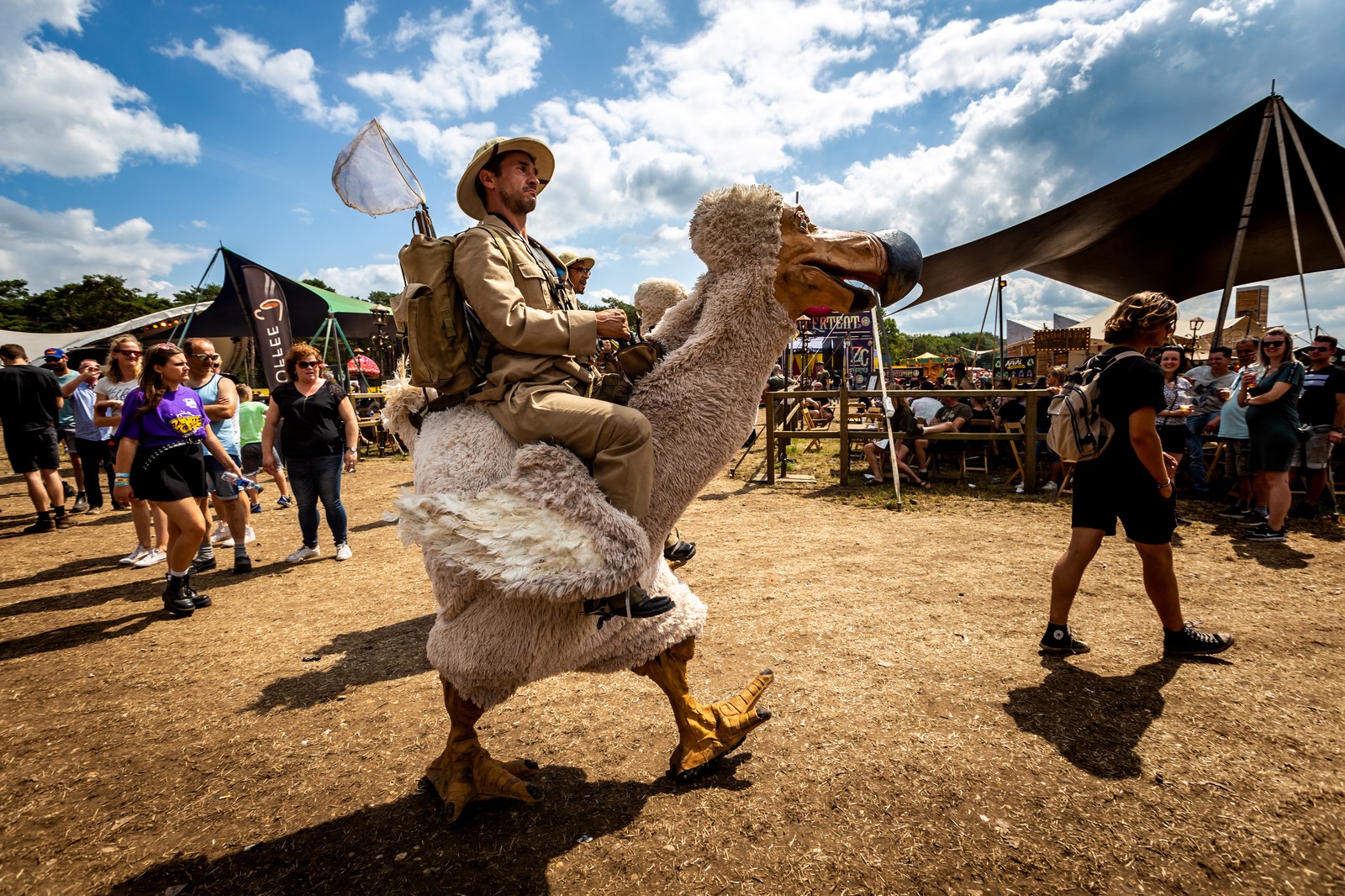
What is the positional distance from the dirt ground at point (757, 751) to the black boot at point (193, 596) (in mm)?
251

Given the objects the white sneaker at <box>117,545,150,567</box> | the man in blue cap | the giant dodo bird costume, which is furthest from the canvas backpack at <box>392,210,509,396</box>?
the man in blue cap

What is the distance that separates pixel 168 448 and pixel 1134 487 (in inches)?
256

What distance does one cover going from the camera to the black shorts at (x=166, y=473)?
13.8ft

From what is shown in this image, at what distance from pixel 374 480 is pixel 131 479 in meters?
6.78

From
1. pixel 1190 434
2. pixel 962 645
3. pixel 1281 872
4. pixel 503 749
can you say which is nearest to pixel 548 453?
pixel 503 749

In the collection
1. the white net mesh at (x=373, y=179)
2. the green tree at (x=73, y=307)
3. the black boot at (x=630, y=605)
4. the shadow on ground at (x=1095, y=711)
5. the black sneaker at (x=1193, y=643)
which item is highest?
the green tree at (x=73, y=307)

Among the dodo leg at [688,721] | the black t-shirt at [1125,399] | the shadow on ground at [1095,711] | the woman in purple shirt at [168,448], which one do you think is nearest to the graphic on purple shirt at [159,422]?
the woman in purple shirt at [168,448]

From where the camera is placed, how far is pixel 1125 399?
2.95 meters

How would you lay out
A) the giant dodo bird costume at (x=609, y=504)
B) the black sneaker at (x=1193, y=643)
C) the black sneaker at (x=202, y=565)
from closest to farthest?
the giant dodo bird costume at (x=609, y=504) → the black sneaker at (x=1193, y=643) → the black sneaker at (x=202, y=565)

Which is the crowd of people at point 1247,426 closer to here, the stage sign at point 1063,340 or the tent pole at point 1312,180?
the tent pole at point 1312,180

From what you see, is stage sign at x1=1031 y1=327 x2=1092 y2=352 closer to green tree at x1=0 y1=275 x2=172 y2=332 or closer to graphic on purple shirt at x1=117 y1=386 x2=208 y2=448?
graphic on purple shirt at x1=117 y1=386 x2=208 y2=448

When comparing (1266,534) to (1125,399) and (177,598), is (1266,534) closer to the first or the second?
(1125,399)

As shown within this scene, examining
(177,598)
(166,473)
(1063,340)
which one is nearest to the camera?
(166,473)

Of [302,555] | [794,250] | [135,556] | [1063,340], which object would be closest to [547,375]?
[794,250]
